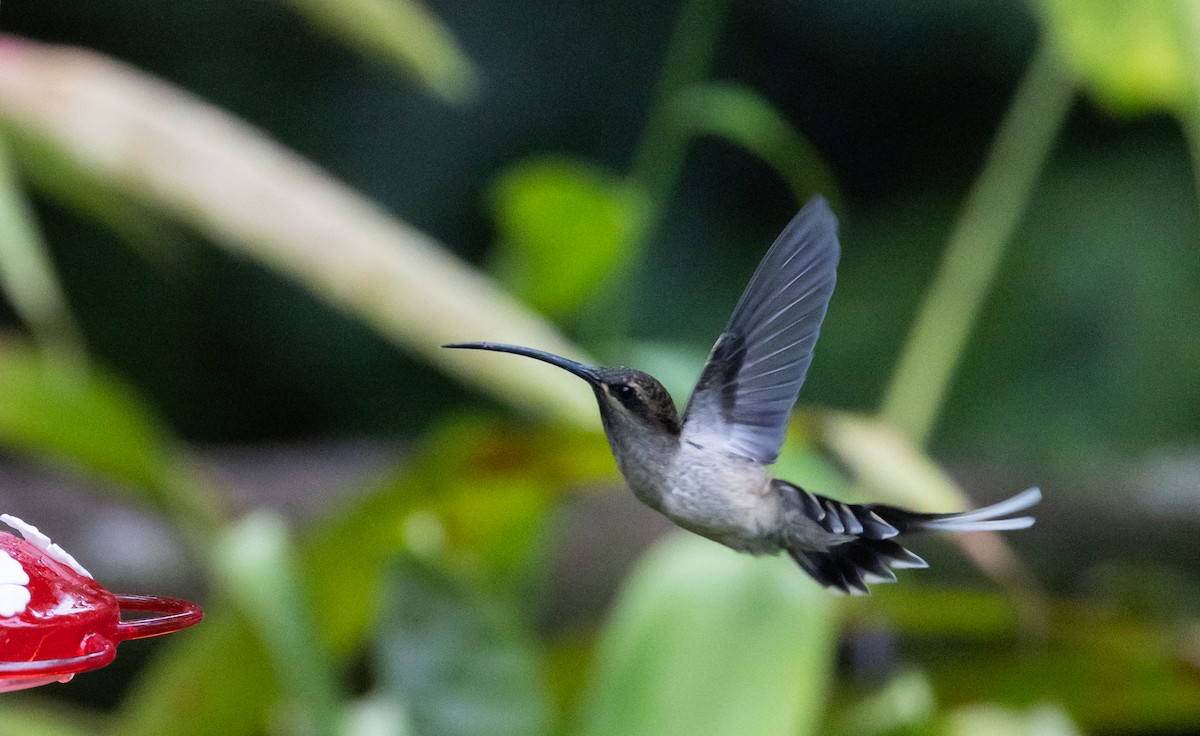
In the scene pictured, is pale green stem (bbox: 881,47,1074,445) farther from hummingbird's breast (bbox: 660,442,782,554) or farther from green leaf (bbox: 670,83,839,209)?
hummingbird's breast (bbox: 660,442,782,554)

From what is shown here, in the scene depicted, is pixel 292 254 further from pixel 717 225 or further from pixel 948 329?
pixel 717 225

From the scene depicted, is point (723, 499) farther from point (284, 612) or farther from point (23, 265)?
point (23, 265)

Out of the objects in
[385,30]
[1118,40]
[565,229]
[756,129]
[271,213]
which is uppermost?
Answer: [756,129]

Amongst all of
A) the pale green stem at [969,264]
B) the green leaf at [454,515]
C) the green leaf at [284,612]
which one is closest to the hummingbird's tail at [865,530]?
the green leaf at [454,515]

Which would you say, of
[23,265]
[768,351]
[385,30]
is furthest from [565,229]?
[768,351]

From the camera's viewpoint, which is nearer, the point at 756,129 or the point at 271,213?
the point at 271,213

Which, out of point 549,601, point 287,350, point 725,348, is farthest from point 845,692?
point 287,350

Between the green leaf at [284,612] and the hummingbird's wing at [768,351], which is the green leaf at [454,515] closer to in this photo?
the green leaf at [284,612]
